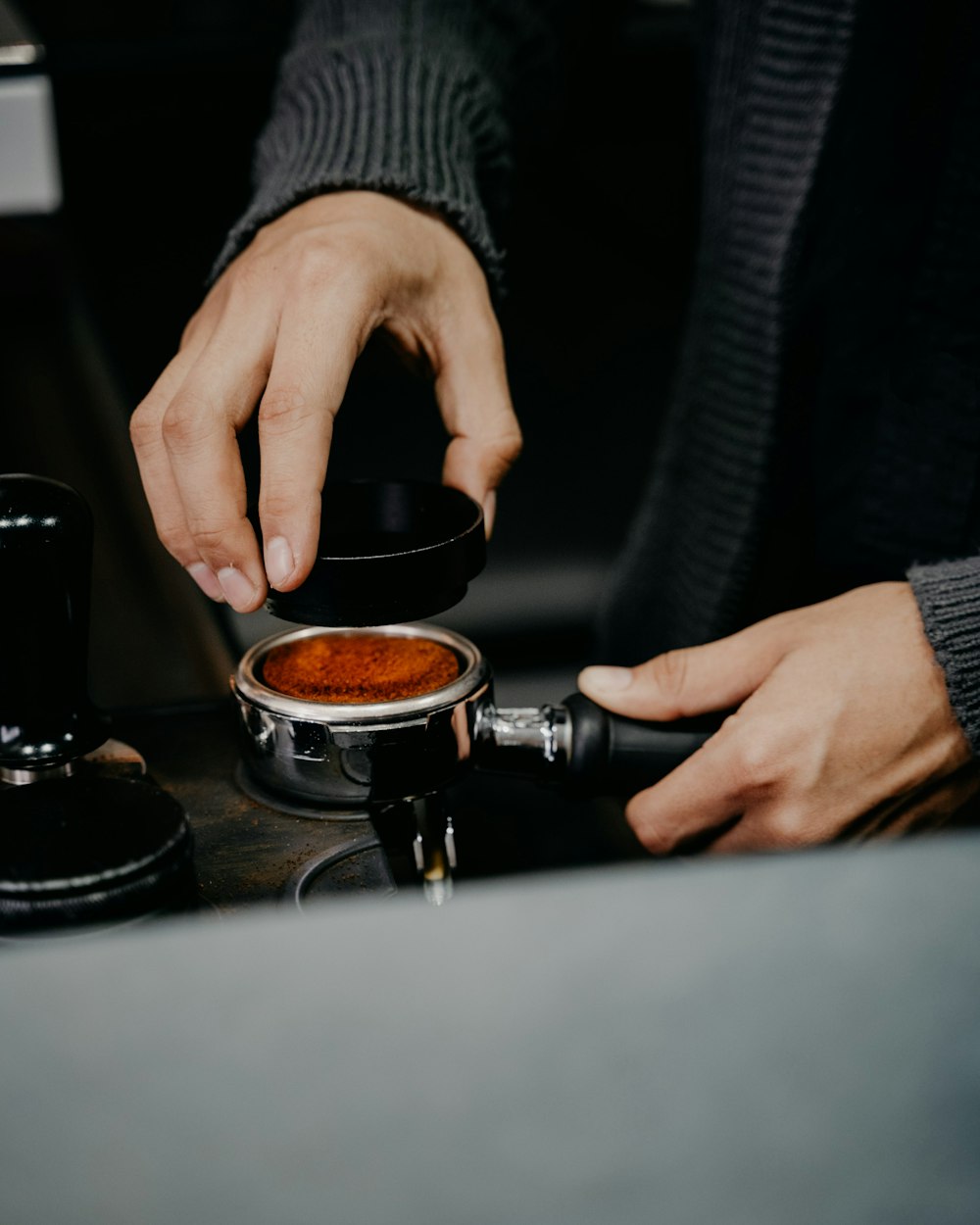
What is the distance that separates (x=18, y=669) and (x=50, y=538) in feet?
0.21

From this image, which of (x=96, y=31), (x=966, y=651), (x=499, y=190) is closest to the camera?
(x=966, y=651)

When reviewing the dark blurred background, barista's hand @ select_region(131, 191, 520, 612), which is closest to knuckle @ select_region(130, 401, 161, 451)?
barista's hand @ select_region(131, 191, 520, 612)

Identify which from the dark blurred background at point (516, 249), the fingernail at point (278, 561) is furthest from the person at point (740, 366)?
the dark blurred background at point (516, 249)

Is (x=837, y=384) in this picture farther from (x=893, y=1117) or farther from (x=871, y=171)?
(x=893, y=1117)

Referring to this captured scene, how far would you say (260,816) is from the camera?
0.54 metres

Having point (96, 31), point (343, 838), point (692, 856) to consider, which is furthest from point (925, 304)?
point (96, 31)

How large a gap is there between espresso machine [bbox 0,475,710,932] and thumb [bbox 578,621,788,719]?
2cm

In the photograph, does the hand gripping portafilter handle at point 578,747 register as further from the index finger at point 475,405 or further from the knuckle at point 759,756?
the index finger at point 475,405

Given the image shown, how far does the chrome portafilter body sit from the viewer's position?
51cm

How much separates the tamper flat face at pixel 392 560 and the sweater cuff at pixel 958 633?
245mm

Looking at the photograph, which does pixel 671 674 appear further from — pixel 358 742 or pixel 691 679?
pixel 358 742

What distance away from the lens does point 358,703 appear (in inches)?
20.6

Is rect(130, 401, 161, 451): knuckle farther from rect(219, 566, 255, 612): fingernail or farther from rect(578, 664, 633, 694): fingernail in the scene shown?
rect(578, 664, 633, 694): fingernail

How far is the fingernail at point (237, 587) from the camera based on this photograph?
0.55m
